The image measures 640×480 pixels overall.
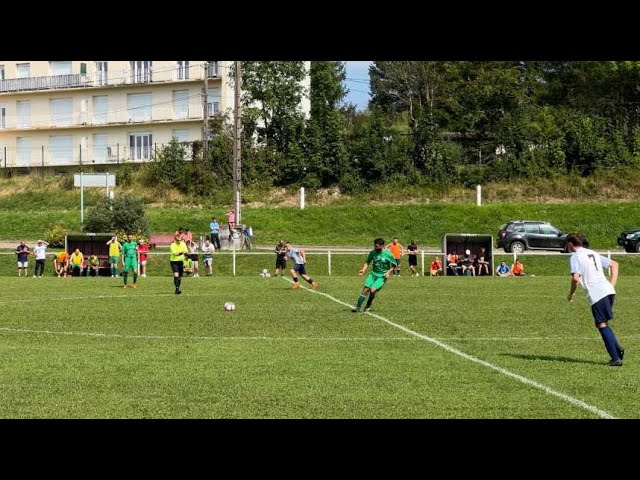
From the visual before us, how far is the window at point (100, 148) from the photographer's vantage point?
74.4 meters

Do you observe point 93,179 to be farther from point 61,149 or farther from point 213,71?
point 61,149

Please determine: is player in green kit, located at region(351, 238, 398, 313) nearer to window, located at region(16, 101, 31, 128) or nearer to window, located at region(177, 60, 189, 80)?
window, located at region(177, 60, 189, 80)

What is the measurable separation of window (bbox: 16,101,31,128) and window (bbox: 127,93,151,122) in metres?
7.82

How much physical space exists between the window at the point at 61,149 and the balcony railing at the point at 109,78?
3.47m

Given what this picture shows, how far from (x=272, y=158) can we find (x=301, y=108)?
717 cm

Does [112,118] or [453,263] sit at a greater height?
[112,118]

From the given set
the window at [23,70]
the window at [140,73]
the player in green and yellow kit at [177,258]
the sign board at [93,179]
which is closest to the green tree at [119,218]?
the sign board at [93,179]

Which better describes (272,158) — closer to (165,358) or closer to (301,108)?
(301,108)

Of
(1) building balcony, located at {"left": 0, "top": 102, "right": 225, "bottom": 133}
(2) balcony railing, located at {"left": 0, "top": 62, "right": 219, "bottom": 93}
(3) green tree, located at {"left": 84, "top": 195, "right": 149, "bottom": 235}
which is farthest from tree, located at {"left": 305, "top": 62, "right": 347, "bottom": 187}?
(3) green tree, located at {"left": 84, "top": 195, "right": 149, "bottom": 235}

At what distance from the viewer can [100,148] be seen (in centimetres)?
7494

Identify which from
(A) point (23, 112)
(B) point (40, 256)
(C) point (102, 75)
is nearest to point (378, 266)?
(B) point (40, 256)

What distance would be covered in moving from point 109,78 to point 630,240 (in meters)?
39.3

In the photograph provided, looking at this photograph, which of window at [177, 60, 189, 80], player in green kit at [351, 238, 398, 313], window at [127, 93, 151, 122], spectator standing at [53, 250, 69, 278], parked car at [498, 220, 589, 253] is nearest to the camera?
player in green kit at [351, 238, 398, 313]

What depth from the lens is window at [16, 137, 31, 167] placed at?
249 feet
